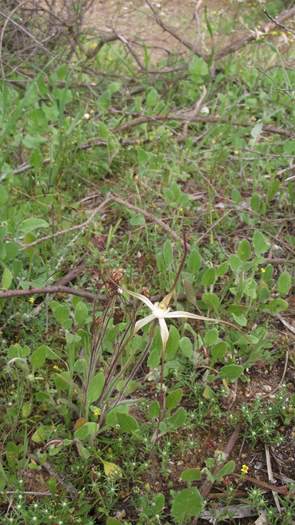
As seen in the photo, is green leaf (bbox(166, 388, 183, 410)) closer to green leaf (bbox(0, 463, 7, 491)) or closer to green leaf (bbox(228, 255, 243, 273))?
green leaf (bbox(0, 463, 7, 491))

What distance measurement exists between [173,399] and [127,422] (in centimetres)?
16

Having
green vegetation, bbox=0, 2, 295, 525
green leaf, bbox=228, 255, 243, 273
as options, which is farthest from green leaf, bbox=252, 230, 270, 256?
green leaf, bbox=228, 255, 243, 273

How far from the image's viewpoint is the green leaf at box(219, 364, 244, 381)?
1.83 meters

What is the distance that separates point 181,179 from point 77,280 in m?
0.79

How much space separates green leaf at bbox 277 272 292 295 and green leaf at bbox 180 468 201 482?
77 centimetres

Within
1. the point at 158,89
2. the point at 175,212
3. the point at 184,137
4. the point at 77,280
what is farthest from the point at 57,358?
the point at 158,89

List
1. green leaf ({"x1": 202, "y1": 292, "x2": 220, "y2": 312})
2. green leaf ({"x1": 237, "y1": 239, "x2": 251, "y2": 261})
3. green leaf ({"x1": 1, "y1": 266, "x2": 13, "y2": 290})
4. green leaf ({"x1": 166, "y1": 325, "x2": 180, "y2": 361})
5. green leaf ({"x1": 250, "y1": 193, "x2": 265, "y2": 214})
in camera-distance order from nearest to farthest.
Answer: green leaf ({"x1": 166, "y1": 325, "x2": 180, "y2": 361}), green leaf ({"x1": 1, "y1": 266, "x2": 13, "y2": 290}), green leaf ({"x1": 202, "y1": 292, "x2": 220, "y2": 312}), green leaf ({"x1": 237, "y1": 239, "x2": 251, "y2": 261}), green leaf ({"x1": 250, "y1": 193, "x2": 265, "y2": 214})

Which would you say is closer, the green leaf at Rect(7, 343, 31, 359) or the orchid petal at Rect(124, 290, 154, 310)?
the orchid petal at Rect(124, 290, 154, 310)

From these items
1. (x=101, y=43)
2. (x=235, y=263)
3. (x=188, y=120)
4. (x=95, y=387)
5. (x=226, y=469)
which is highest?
(x=101, y=43)

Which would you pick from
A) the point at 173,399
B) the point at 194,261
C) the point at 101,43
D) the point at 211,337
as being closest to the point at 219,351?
the point at 211,337

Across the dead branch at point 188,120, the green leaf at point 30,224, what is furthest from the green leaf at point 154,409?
the dead branch at point 188,120

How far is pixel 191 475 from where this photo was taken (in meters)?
1.57

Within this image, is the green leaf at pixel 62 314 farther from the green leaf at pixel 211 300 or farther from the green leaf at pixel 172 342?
the green leaf at pixel 211 300

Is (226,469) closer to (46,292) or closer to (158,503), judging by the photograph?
(158,503)
